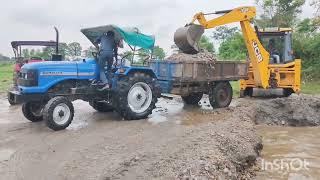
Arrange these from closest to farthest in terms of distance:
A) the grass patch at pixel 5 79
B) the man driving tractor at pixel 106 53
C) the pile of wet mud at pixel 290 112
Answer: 1. the man driving tractor at pixel 106 53
2. the pile of wet mud at pixel 290 112
3. the grass patch at pixel 5 79

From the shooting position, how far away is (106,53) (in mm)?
10281

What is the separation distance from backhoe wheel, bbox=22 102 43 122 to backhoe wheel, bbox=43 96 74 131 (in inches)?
47.1

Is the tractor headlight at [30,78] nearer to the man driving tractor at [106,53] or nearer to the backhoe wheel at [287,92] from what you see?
the man driving tractor at [106,53]

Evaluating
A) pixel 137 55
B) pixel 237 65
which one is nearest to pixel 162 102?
pixel 237 65

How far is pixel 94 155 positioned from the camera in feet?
23.0

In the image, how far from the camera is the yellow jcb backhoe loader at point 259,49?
12.7 metres

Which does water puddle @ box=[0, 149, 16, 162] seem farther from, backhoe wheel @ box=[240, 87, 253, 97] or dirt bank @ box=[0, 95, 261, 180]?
backhoe wheel @ box=[240, 87, 253, 97]

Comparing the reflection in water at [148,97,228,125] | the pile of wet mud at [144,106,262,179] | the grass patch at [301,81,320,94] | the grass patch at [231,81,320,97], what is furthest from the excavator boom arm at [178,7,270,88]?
the grass patch at [301,81,320,94]

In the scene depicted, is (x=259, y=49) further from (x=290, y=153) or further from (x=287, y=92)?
(x=290, y=153)

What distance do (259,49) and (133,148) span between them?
25.3 ft

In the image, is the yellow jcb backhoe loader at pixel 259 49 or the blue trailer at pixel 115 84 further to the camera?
the yellow jcb backhoe loader at pixel 259 49

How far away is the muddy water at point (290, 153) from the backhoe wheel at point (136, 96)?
9.20 ft

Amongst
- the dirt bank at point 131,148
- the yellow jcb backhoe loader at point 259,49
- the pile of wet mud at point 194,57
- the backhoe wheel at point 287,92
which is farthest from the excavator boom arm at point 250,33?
the dirt bank at point 131,148

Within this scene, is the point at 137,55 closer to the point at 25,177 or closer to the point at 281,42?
the point at 25,177
